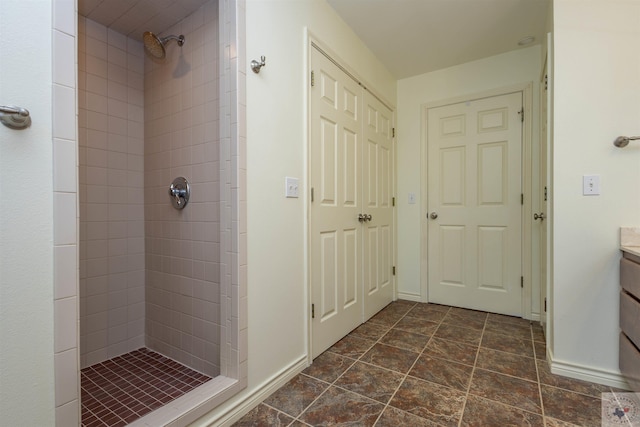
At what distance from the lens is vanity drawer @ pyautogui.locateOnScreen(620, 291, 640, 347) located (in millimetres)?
1392

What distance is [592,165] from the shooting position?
5.47ft

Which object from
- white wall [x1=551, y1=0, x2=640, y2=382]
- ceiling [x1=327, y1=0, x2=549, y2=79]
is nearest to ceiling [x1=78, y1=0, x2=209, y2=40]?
ceiling [x1=327, y1=0, x2=549, y2=79]

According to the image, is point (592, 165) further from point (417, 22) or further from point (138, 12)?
point (138, 12)

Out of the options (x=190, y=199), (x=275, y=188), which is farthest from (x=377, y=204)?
→ (x=190, y=199)

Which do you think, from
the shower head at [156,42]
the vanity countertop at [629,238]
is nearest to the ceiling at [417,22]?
the shower head at [156,42]

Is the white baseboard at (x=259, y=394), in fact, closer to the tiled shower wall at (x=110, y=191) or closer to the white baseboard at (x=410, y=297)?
the tiled shower wall at (x=110, y=191)

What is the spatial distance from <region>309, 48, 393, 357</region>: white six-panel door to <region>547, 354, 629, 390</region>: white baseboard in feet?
4.28

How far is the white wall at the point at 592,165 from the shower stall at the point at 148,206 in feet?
6.44

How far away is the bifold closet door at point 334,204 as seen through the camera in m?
1.97

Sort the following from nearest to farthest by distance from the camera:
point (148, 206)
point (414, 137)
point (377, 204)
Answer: point (148, 206) < point (377, 204) < point (414, 137)

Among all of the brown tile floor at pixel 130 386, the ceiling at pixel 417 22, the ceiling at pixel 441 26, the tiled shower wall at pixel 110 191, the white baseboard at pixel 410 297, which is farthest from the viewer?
the white baseboard at pixel 410 297

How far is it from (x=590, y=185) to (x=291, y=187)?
166 cm

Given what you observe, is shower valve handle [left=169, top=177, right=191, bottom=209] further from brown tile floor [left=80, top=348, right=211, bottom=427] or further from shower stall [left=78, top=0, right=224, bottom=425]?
brown tile floor [left=80, top=348, right=211, bottom=427]

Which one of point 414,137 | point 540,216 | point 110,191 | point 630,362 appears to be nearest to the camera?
point 630,362
